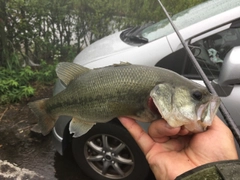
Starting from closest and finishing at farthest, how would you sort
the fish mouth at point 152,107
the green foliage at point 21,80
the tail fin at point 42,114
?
the fish mouth at point 152,107
the tail fin at point 42,114
the green foliage at point 21,80

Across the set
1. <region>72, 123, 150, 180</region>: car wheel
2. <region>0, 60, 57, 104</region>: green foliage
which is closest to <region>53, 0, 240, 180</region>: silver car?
<region>72, 123, 150, 180</region>: car wheel

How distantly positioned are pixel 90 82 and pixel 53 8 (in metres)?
3.89

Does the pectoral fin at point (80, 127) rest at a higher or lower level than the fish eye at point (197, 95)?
lower

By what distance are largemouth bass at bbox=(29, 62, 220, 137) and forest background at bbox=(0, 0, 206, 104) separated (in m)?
2.98

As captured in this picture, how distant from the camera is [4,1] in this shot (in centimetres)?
513

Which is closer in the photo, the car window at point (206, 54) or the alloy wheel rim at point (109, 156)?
the car window at point (206, 54)

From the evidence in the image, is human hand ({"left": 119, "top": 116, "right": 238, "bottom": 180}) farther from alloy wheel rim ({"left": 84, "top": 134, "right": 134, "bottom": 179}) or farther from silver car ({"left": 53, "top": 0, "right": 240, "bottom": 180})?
alloy wheel rim ({"left": 84, "top": 134, "right": 134, "bottom": 179})

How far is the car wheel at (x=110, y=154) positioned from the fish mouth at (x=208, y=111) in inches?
51.8

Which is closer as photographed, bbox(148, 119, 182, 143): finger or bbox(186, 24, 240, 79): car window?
bbox(148, 119, 182, 143): finger

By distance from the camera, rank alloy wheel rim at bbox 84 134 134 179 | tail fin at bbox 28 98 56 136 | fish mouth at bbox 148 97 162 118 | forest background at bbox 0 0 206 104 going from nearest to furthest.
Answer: fish mouth at bbox 148 97 162 118
tail fin at bbox 28 98 56 136
alloy wheel rim at bbox 84 134 134 179
forest background at bbox 0 0 206 104

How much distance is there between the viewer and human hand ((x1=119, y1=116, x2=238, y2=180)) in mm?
1662

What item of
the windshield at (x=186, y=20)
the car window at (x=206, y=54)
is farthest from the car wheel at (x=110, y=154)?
the windshield at (x=186, y=20)

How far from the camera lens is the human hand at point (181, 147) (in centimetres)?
166

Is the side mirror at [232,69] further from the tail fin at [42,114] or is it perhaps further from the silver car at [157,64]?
the tail fin at [42,114]
